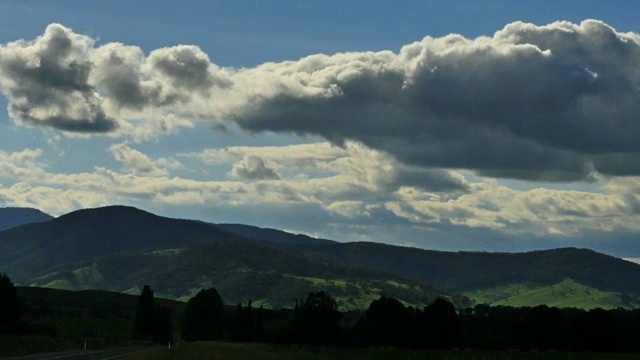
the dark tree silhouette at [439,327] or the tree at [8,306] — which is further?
the dark tree silhouette at [439,327]

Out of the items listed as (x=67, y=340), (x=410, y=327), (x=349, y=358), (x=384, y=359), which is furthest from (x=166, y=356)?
(x=410, y=327)

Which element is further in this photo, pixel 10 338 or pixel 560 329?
pixel 560 329

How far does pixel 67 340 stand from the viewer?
136125mm

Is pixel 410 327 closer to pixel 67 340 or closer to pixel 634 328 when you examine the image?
pixel 634 328

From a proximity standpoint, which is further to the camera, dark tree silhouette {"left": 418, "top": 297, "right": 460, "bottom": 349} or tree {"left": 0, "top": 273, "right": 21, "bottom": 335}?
dark tree silhouette {"left": 418, "top": 297, "right": 460, "bottom": 349}

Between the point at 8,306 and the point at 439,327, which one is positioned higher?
the point at 8,306

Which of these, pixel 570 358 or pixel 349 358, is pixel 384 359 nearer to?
pixel 349 358

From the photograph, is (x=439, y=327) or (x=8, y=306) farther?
(x=439, y=327)

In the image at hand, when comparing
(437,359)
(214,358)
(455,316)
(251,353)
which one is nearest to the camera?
(214,358)

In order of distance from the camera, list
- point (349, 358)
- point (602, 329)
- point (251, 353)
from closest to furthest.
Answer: point (251, 353), point (349, 358), point (602, 329)

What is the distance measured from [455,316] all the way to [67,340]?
9295 cm

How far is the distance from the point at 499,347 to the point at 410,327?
19.6 m

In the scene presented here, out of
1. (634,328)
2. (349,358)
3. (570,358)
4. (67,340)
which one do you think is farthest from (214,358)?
(634,328)

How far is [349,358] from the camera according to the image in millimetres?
115438
